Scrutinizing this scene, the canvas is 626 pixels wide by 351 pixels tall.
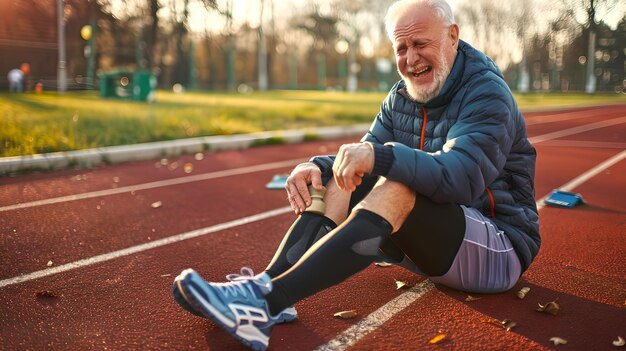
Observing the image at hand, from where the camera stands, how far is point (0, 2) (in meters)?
22.0

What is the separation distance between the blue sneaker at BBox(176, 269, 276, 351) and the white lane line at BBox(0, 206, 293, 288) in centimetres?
169

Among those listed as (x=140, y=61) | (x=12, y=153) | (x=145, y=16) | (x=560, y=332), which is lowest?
(x=560, y=332)

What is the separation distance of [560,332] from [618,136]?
1244cm

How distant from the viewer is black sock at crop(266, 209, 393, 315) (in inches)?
92.6

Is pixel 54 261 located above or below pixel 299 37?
below

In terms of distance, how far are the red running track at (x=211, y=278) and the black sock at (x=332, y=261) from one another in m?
0.34

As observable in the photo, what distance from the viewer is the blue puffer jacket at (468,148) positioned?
243 centimetres

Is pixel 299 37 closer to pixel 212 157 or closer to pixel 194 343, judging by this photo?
pixel 212 157

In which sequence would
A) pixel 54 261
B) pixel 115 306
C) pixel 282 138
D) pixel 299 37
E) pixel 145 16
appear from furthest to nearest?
pixel 299 37
pixel 145 16
pixel 282 138
pixel 54 261
pixel 115 306

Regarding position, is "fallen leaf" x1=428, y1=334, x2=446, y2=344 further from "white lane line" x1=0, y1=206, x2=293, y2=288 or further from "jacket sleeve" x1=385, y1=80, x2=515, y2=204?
"white lane line" x1=0, y1=206, x2=293, y2=288

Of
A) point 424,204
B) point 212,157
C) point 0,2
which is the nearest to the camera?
point 424,204

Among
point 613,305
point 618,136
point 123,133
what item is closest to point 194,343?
point 613,305

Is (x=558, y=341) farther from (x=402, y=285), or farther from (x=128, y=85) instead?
(x=128, y=85)

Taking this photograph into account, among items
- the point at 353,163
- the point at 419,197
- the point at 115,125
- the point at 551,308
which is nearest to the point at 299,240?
the point at 353,163
